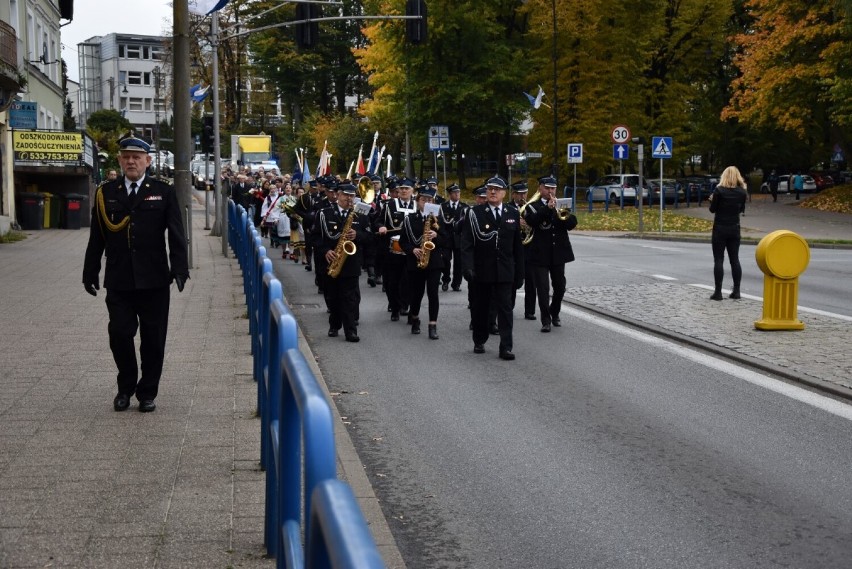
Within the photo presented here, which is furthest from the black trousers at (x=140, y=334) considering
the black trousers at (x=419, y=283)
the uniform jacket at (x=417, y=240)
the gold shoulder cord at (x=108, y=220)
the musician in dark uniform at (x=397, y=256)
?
the musician in dark uniform at (x=397, y=256)

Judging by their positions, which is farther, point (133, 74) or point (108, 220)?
point (133, 74)

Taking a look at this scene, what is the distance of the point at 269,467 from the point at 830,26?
40983 millimetres

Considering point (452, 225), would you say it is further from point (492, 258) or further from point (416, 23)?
point (416, 23)

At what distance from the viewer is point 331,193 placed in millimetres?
17375

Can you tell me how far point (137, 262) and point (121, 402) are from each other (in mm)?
973

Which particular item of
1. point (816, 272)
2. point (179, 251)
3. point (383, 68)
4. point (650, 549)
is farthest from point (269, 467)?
point (383, 68)

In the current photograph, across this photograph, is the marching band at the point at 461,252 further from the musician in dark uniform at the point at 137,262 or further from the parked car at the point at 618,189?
the parked car at the point at 618,189

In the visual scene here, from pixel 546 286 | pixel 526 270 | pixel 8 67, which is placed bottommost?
pixel 546 286

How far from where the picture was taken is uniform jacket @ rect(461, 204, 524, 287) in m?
11.9

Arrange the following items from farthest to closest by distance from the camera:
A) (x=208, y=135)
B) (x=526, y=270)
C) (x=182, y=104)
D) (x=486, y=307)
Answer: (x=208, y=135), (x=182, y=104), (x=526, y=270), (x=486, y=307)

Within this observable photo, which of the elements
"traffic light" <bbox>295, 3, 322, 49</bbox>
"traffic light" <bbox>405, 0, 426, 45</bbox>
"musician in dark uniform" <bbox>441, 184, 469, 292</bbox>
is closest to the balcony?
"traffic light" <bbox>295, 3, 322, 49</bbox>

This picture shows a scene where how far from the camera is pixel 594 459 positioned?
7.46m

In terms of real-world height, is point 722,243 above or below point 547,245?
below

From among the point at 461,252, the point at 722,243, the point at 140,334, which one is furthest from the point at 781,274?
the point at 140,334
